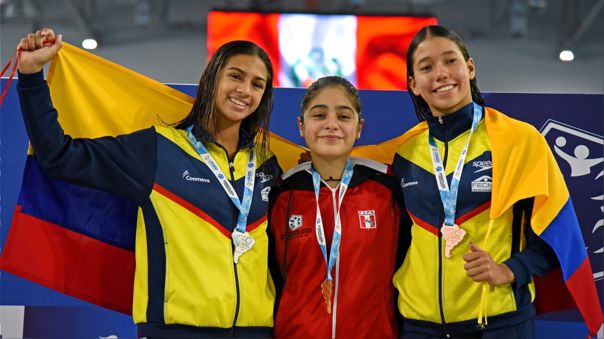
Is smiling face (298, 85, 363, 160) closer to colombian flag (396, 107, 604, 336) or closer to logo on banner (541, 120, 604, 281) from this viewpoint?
colombian flag (396, 107, 604, 336)

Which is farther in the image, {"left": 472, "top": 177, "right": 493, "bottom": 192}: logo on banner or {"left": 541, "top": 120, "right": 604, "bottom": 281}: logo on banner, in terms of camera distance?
{"left": 541, "top": 120, "right": 604, "bottom": 281}: logo on banner

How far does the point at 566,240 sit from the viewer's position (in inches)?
98.2

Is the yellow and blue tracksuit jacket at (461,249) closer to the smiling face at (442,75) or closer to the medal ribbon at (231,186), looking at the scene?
the smiling face at (442,75)

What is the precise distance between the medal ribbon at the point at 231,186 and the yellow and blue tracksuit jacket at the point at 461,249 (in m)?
0.60

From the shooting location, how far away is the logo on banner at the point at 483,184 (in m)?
2.54

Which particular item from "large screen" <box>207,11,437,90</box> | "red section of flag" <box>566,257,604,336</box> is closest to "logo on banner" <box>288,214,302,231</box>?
"red section of flag" <box>566,257,604,336</box>

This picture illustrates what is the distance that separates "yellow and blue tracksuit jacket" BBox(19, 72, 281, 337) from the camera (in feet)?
8.06

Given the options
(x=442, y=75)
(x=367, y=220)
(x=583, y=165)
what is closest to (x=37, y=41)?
(x=367, y=220)

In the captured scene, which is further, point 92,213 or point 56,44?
point 92,213

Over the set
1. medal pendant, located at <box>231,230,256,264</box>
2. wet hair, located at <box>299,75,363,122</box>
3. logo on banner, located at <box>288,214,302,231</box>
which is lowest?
medal pendant, located at <box>231,230,256,264</box>

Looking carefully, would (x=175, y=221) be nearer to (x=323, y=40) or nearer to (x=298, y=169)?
(x=298, y=169)

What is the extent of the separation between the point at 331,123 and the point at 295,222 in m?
0.41

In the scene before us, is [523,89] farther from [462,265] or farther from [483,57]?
[462,265]

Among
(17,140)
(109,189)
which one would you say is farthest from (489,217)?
(17,140)
